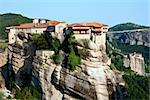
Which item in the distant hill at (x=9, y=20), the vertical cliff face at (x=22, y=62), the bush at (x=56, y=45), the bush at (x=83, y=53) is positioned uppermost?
the distant hill at (x=9, y=20)

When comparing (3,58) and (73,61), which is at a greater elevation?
(73,61)

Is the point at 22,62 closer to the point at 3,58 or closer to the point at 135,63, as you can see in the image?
the point at 3,58

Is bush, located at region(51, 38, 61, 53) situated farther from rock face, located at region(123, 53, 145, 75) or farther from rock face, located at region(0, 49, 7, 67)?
rock face, located at region(123, 53, 145, 75)

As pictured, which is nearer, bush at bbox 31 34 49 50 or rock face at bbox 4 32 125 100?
rock face at bbox 4 32 125 100

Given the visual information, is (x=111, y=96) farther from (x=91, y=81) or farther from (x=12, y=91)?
(x=12, y=91)

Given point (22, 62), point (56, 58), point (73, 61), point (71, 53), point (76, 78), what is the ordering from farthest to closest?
point (22, 62) < point (56, 58) < point (71, 53) < point (73, 61) < point (76, 78)

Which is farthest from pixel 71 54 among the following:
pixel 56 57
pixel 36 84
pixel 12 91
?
pixel 12 91

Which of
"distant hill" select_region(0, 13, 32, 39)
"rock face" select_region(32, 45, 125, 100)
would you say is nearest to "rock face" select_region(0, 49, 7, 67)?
"rock face" select_region(32, 45, 125, 100)

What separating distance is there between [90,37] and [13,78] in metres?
Result: 6.55

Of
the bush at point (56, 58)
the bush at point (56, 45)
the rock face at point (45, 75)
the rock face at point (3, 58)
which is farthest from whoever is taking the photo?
the rock face at point (3, 58)

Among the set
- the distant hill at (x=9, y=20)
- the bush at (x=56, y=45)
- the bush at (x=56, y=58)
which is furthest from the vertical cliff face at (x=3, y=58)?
the distant hill at (x=9, y=20)

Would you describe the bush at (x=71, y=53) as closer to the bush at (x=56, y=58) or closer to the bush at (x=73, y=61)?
the bush at (x=73, y=61)

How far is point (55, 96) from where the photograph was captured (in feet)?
101

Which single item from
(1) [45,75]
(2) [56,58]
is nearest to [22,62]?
(1) [45,75]
